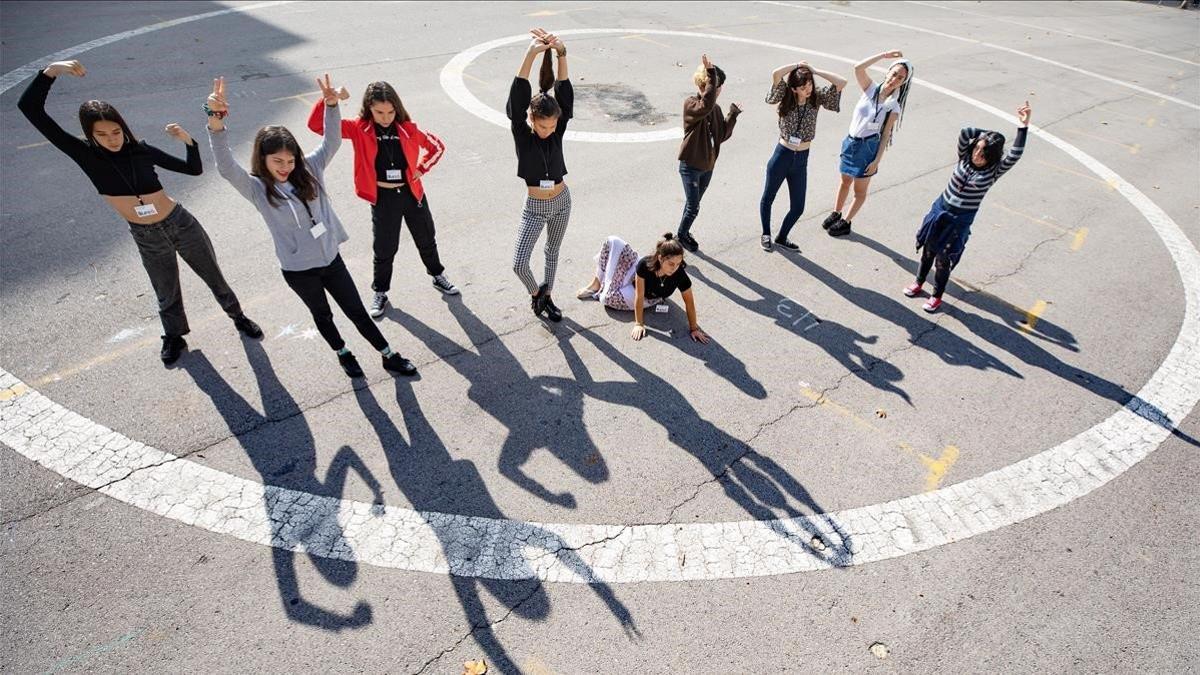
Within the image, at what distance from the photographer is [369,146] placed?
186 inches

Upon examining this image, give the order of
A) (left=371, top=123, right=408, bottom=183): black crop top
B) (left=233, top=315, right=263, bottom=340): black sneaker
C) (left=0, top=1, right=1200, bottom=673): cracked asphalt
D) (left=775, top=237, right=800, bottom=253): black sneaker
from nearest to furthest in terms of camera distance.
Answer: (left=0, top=1, right=1200, bottom=673): cracked asphalt
(left=371, top=123, right=408, bottom=183): black crop top
(left=233, top=315, right=263, bottom=340): black sneaker
(left=775, top=237, right=800, bottom=253): black sneaker

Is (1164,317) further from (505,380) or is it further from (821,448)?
(505,380)

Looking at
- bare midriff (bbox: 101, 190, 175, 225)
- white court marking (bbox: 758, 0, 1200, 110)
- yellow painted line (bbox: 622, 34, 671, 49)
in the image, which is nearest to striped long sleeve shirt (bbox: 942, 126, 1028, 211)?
bare midriff (bbox: 101, 190, 175, 225)

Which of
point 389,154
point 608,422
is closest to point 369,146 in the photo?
point 389,154

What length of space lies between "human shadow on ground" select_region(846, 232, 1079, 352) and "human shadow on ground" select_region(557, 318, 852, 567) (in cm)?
319

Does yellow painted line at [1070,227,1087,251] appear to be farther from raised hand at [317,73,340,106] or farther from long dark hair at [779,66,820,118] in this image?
raised hand at [317,73,340,106]

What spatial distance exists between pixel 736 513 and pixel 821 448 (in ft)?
3.10

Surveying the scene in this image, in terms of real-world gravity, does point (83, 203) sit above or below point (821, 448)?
above

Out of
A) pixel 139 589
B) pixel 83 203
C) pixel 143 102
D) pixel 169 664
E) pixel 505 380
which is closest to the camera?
pixel 169 664

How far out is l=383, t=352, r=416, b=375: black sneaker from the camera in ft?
16.4

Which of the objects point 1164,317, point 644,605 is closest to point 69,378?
point 644,605

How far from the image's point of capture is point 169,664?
320cm

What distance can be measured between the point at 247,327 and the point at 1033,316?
24.0 feet

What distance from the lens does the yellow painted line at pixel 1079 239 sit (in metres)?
7.43
